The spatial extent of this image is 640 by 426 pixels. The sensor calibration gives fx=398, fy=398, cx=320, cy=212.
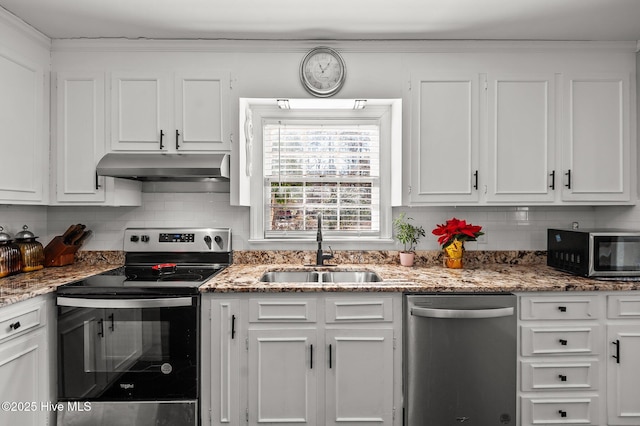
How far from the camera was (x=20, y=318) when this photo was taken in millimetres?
1906

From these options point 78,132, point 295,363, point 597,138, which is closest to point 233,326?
point 295,363

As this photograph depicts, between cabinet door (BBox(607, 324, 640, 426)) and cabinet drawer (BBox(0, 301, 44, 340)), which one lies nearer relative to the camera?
cabinet drawer (BBox(0, 301, 44, 340))

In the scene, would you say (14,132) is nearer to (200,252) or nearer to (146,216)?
(146,216)

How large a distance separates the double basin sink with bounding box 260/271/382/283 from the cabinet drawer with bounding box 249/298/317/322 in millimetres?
508

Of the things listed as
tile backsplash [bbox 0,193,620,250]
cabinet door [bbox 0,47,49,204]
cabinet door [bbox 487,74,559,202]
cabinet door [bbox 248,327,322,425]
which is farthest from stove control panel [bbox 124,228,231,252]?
cabinet door [bbox 487,74,559,202]

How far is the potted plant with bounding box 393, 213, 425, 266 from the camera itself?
2768mm

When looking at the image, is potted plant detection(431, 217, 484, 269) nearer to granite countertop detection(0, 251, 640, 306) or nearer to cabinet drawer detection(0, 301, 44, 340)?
granite countertop detection(0, 251, 640, 306)

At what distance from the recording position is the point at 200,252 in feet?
9.14

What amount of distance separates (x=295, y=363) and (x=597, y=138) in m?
2.38

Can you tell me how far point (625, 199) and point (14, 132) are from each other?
3.83 meters

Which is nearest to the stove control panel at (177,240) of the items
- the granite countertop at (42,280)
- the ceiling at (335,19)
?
the granite countertop at (42,280)

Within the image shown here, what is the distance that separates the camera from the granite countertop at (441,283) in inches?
84.7

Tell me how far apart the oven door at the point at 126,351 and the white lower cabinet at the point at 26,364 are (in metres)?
0.07

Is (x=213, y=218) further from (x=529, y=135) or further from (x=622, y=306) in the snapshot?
(x=622, y=306)
